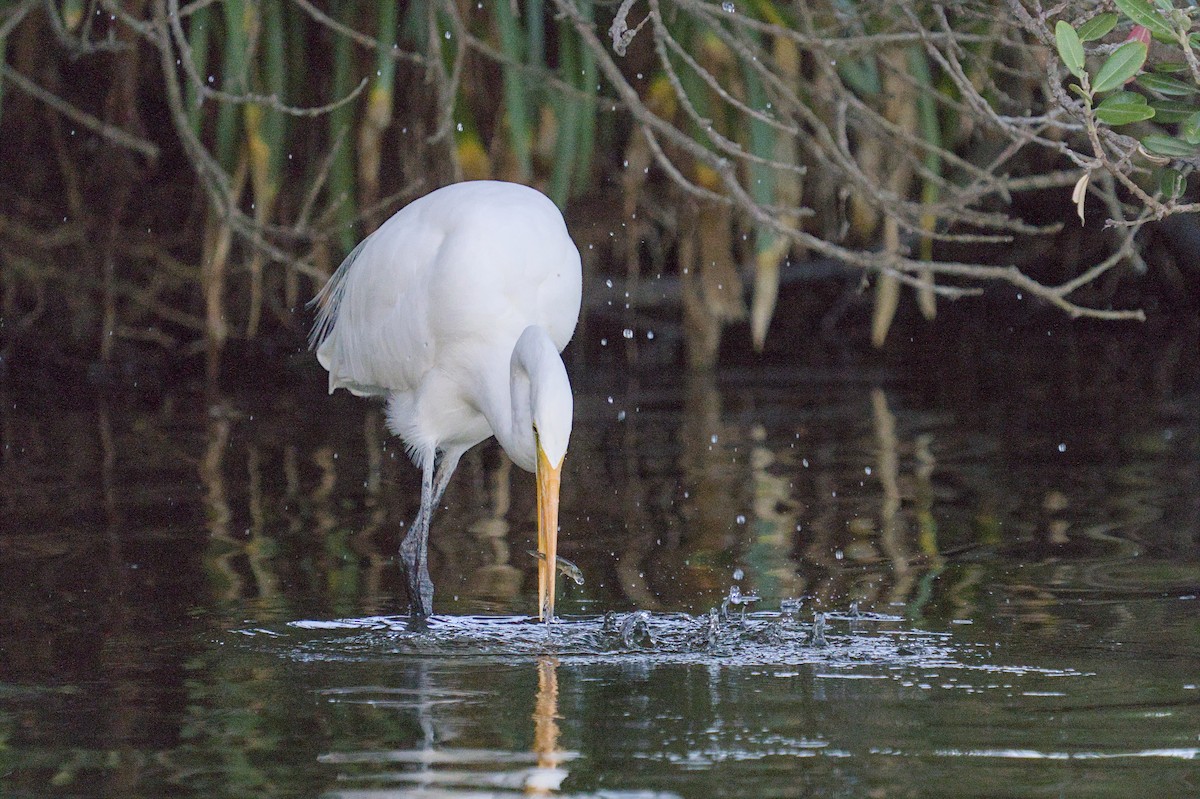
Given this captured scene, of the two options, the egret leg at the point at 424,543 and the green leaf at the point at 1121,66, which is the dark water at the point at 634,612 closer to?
the egret leg at the point at 424,543

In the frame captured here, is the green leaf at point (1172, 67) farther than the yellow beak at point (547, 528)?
No

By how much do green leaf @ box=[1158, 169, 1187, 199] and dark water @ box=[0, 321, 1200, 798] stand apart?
100 centimetres

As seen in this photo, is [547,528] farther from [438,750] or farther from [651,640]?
[438,750]

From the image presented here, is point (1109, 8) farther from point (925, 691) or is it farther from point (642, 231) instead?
point (642, 231)

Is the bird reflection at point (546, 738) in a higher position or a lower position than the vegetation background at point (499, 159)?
lower

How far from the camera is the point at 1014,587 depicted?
5.34m

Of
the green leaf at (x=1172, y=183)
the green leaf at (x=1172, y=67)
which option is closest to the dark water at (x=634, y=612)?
the green leaf at (x=1172, y=183)

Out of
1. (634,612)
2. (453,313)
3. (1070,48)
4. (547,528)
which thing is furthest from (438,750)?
(453,313)

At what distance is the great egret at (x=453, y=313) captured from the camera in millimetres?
5691

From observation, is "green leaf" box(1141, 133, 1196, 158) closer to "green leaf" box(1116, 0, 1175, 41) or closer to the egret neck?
"green leaf" box(1116, 0, 1175, 41)

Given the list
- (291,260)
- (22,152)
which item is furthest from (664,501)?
(22,152)

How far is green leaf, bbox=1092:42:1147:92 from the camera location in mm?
3746

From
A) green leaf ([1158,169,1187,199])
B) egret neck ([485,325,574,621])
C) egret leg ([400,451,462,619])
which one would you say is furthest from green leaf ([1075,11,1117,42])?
egret leg ([400,451,462,619])

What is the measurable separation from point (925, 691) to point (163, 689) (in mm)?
1586
